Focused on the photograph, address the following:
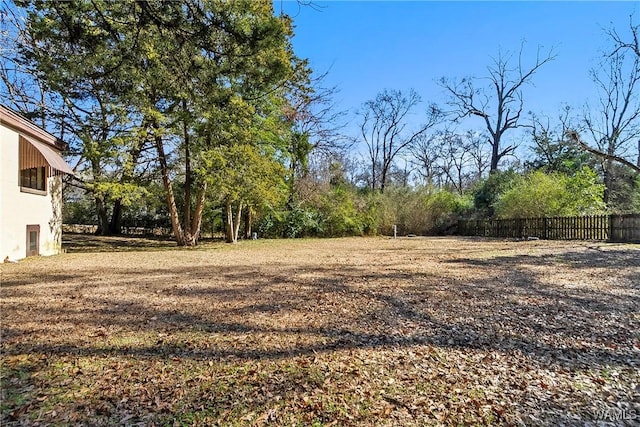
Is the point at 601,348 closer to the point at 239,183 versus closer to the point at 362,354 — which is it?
the point at 362,354

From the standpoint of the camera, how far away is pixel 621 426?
7.29 feet

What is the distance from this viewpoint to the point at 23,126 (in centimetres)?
867

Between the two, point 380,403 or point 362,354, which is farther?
point 362,354

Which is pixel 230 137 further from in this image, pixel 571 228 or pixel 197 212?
pixel 571 228

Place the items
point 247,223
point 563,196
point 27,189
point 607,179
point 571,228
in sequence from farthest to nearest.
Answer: point 607,179 < point 247,223 < point 563,196 < point 571,228 < point 27,189

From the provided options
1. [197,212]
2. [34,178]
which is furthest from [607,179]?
[34,178]

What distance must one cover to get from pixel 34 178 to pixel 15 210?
5.10ft

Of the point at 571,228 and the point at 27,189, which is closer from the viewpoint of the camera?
the point at 27,189

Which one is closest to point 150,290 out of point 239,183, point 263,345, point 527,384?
point 263,345

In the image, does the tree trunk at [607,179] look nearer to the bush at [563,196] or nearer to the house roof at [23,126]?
the bush at [563,196]

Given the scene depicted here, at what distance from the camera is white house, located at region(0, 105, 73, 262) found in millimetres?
8180

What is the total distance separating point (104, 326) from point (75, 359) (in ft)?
2.63

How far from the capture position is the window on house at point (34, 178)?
9181mm

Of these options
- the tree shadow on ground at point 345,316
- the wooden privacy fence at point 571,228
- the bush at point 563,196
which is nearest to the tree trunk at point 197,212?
the tree shadow on ground at point 345,316
